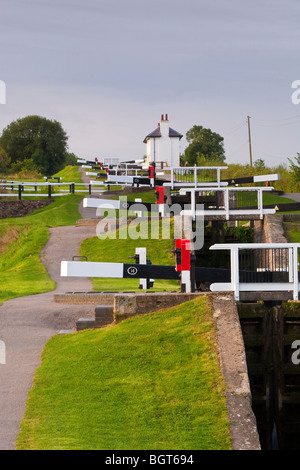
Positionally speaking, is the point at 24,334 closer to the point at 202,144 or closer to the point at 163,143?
the point at 163,143

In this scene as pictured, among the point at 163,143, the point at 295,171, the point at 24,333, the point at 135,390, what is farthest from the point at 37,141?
the point at 135,390

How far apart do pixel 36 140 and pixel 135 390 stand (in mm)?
87099

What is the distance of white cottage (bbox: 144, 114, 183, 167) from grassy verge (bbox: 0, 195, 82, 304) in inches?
1018

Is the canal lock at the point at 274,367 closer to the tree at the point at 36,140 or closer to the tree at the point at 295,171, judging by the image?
the tree at the point at 295,171

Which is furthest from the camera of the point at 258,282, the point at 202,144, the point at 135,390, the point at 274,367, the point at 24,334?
the point at 202,144

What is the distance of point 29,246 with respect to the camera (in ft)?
93.4

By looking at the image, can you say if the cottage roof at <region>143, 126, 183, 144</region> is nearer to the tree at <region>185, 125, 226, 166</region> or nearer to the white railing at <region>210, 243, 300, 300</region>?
the tree at <region>185, 125, 226, 166</region>

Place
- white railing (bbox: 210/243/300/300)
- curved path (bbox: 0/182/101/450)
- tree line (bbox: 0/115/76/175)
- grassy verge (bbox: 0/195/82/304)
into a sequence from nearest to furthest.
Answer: curved path (bbox: 0/182/101/450)
white railing (bbox: 210/243/300/300)
grassy verge (bbox: 0/195/82/304)
tree line (bbox: 0/115/76/175)

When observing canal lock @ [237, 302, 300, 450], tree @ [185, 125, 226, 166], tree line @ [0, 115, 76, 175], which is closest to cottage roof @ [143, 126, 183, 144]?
tree @ [185, 125, 226, 166]

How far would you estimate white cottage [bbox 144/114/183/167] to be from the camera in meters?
64.9

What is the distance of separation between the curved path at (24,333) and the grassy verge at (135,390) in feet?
0.66

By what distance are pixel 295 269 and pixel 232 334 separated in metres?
2.64

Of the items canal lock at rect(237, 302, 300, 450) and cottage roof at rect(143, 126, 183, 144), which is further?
cottage roof at rect(143, 126, 183, 144)
